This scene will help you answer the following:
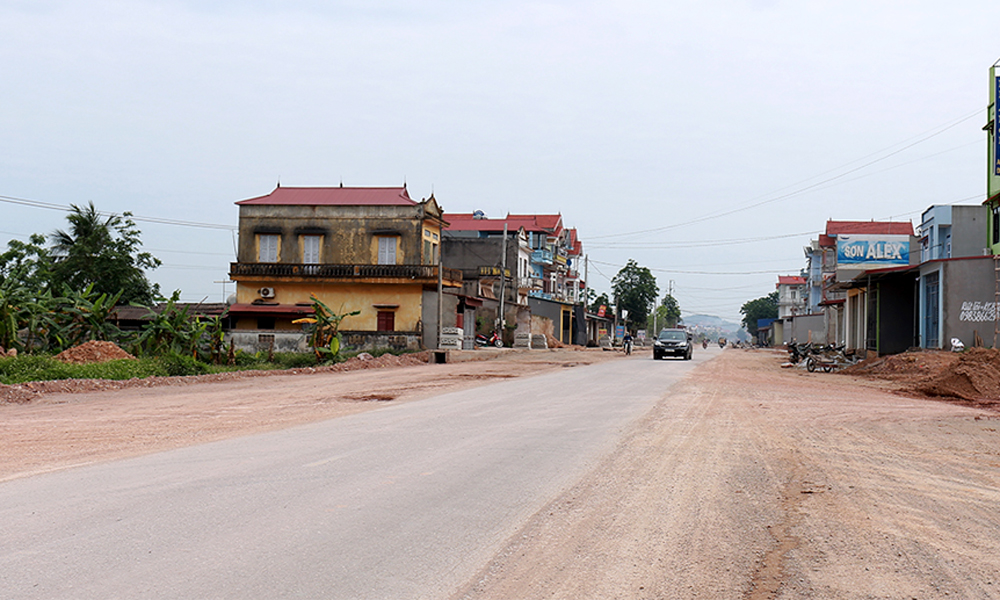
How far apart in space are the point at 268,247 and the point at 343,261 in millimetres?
4826

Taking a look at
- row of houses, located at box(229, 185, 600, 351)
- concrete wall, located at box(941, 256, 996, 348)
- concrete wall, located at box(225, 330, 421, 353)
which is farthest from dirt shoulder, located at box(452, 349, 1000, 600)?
row of houses, located at box(229, 185, 600, 351)

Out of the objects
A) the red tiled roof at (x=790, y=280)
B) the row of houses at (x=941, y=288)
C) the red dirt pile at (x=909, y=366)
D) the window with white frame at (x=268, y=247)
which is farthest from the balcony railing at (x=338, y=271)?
the red tiled roof at (x=790, y=280)

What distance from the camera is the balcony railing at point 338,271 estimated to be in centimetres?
4494

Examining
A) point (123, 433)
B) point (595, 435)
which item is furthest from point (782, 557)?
point (123, 433)

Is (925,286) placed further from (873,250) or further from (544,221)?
(544,221)

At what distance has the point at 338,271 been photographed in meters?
45.8

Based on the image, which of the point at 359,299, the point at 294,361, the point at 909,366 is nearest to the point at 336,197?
the point at 359,299

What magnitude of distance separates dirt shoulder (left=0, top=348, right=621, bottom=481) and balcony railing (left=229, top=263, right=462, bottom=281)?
1946cm

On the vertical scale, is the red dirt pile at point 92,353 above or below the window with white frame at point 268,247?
below

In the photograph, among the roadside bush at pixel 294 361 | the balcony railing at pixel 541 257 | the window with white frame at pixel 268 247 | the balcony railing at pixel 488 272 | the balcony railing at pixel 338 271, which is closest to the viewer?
the roadside bush at pixel 294 361

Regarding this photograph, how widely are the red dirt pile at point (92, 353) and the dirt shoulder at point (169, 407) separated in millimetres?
2869

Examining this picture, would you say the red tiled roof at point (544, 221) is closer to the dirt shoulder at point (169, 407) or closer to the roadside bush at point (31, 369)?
the dirt shoulder at point (169, 407)

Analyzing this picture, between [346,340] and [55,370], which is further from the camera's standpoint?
[346,340]

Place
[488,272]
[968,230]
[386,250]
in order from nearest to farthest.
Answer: [968,230], [386,250], [488,272]
